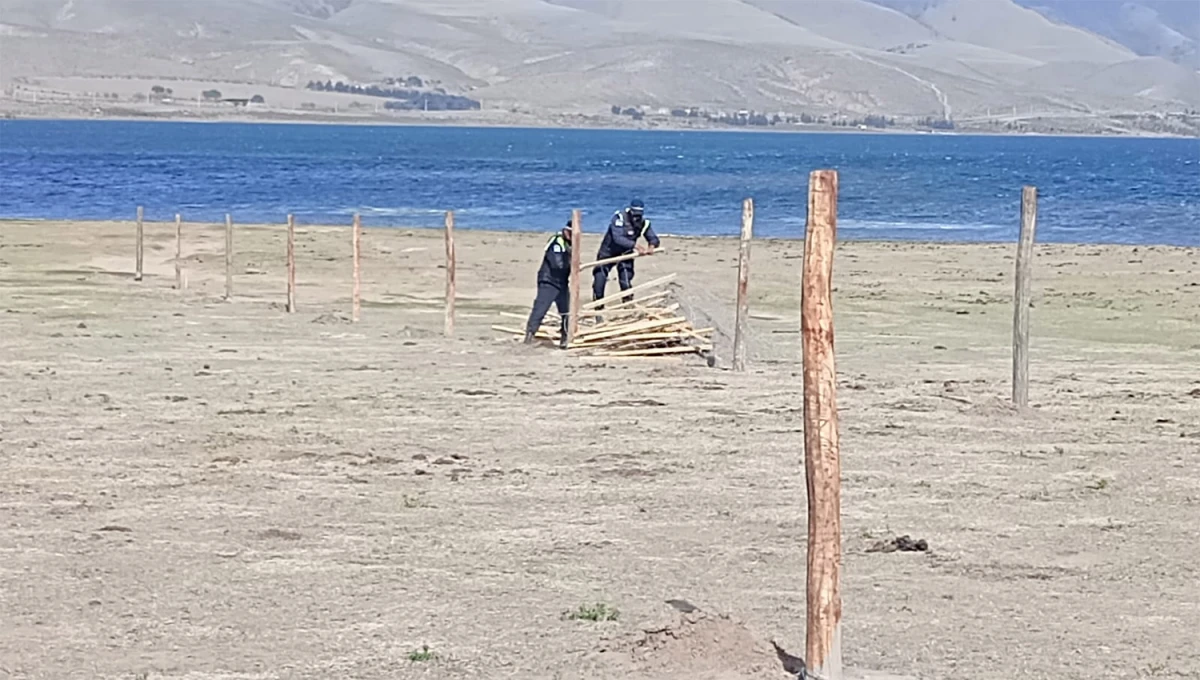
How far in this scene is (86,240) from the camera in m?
37.2

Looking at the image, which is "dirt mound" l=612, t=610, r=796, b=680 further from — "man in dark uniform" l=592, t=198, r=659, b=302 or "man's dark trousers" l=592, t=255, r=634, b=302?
"man in dark uniform" l=592, t=198, r=659, b=302

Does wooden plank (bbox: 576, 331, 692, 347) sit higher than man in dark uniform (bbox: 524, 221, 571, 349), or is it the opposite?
man in dark uniform (bbox: 524, 221, 571, 349)

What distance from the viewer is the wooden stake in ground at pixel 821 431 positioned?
297 inches

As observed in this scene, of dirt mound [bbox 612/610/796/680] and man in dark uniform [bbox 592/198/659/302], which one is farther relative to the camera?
man in dark uniform [bbox 592/198/659/302]

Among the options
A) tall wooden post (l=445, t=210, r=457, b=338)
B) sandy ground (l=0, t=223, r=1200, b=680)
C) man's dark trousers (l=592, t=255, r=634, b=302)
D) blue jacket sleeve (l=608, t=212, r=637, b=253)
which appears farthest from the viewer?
blue jacket sleeve (l=608, t=212, r=637, b=253)

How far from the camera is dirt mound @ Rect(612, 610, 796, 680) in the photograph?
781 centimetres

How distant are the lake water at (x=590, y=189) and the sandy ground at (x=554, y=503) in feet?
91.0

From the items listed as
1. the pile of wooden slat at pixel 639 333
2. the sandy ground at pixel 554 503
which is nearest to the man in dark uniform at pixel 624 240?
the sandy ground at pixel 554 503

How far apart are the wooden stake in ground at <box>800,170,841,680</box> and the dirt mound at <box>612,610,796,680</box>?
0.25 meters

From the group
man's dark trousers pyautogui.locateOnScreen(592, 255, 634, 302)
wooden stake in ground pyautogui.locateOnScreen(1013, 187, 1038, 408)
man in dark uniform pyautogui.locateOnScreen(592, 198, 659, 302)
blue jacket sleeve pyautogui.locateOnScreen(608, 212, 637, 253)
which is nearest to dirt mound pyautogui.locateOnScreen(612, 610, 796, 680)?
wooden stake in ground pyautogui.locateOnScreen(1013, 187, 1038, 408)

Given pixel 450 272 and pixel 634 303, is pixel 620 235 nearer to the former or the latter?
pixel 634 303

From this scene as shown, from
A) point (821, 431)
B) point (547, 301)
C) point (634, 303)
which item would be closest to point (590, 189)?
point (547, 301)

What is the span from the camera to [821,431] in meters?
7.69

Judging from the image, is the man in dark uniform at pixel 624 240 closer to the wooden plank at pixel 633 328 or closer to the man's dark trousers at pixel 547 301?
the man's dark trousers at pixel 547 301
